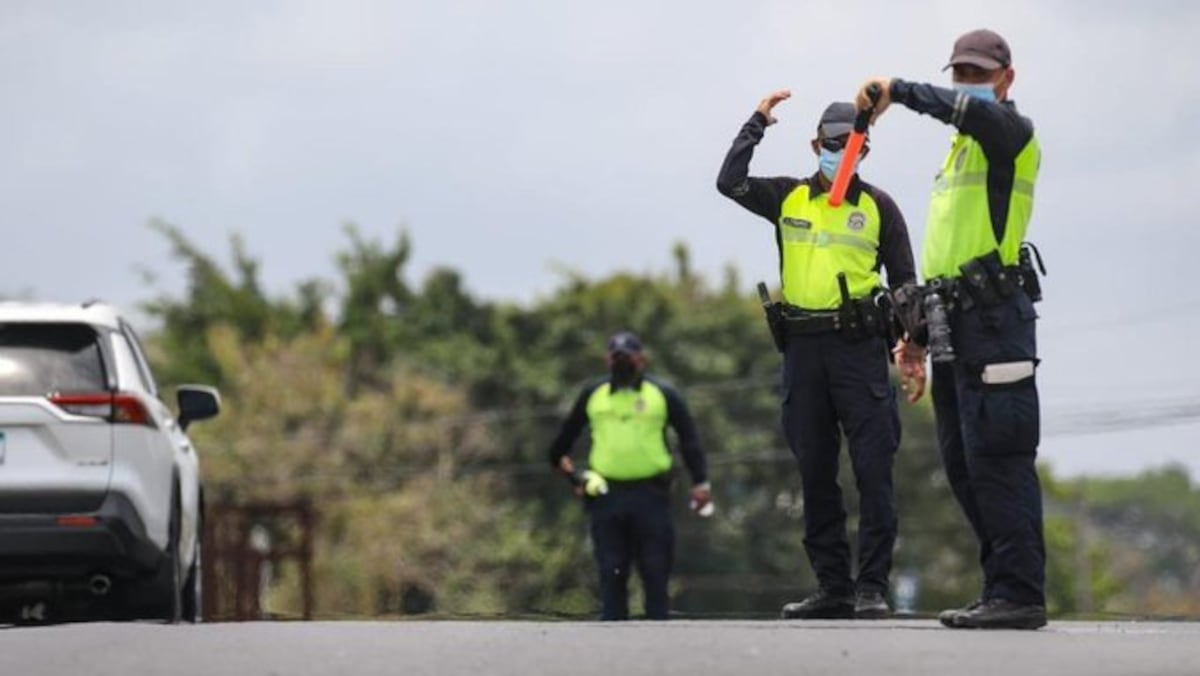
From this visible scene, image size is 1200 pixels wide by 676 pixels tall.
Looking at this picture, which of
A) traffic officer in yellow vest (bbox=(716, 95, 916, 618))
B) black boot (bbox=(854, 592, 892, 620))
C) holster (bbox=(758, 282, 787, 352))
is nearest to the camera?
black boot (bbox=(854, 592, 892, 620))

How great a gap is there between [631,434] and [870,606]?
575 centimetres

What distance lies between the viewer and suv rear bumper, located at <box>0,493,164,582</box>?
52.3ft

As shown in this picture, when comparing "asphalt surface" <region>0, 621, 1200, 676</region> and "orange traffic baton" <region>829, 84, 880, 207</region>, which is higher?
"orange traffic baton" <region>829, 84, 880, 207</region>

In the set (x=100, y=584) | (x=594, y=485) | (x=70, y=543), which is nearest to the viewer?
(x=70, y=543)

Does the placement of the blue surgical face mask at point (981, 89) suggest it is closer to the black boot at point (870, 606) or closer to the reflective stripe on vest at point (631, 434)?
the black boot at point (870, 606)

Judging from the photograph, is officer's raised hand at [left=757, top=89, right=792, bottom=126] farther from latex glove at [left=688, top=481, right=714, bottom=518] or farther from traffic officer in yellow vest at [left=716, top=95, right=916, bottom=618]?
latex glove at [left=688, top=481, right=714, bottom=518]

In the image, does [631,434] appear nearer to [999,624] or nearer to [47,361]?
[47,361]

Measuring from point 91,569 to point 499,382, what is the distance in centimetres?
7575

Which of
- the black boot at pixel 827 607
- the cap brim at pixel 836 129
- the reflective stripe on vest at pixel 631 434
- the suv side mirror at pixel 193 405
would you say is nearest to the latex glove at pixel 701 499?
the reflective stripe on vest at pixel 631 434

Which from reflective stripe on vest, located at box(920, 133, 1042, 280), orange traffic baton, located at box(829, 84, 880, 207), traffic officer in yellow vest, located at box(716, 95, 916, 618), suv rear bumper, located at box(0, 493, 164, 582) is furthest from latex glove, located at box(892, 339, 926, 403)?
suv rear bumper, located at box(0, 493, 164, 582)

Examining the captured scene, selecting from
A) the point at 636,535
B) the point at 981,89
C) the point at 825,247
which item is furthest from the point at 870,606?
the point at 636,535

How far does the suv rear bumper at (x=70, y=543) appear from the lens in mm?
15930

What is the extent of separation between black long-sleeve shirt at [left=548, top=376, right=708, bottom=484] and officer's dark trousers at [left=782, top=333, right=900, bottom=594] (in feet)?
17.4

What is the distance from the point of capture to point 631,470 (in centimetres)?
2045
